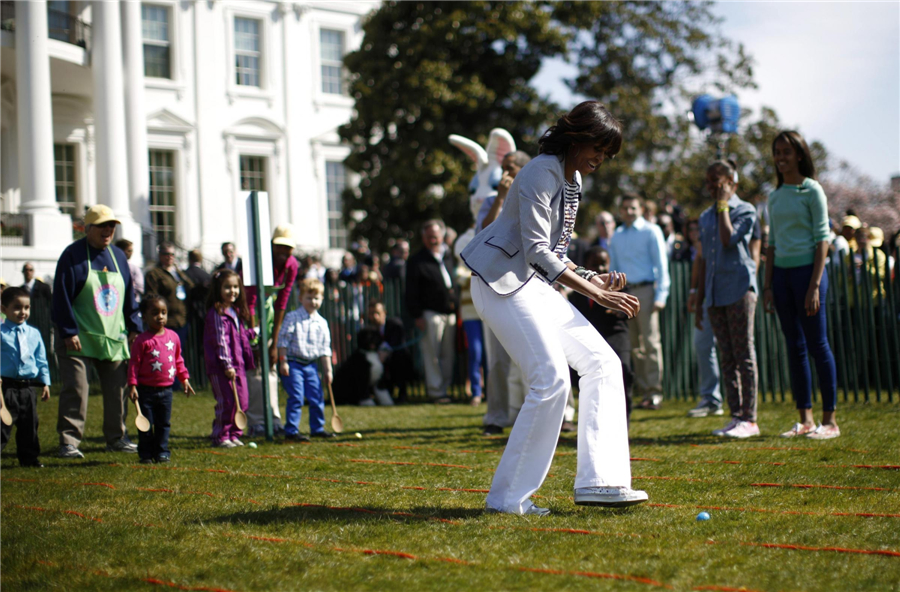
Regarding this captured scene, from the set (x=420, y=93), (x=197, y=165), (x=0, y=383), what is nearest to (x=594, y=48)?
(x=420, y=93)

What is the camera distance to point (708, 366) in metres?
9.72

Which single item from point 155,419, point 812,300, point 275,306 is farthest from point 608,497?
point 275,306

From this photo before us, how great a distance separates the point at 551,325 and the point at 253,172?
2574 cm

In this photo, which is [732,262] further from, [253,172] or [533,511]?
[253,172]

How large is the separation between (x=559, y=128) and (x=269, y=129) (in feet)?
83.7

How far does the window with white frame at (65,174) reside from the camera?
25500 millimetres

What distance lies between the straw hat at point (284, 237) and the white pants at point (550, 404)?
4.89 m

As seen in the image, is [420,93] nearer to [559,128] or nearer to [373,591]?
[559,128]

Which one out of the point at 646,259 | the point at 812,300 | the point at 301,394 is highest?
the point at 646,259

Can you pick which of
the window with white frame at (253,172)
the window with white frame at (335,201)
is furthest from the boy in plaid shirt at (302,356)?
the window with white frame at (335,201)

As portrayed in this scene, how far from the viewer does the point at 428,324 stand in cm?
1281

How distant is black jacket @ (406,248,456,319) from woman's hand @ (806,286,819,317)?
5.99 metres

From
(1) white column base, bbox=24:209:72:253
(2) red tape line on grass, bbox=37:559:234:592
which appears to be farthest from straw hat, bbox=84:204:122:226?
(1) white column base, bbox=24:209:72:253

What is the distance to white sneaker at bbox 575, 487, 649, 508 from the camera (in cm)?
444
